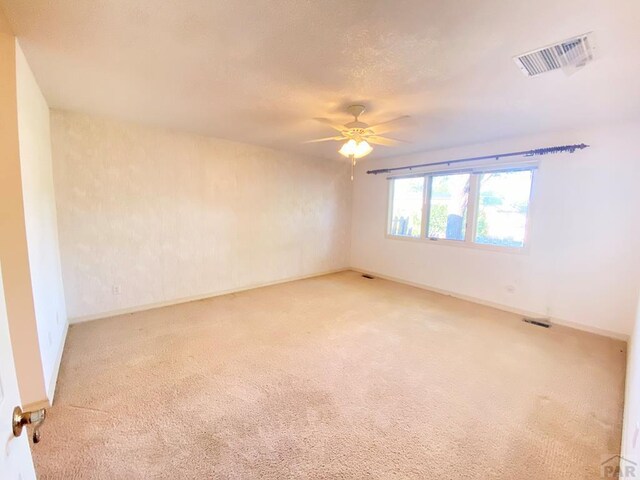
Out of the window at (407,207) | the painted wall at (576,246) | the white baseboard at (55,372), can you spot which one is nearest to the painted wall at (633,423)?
the painted wall at (576,246)

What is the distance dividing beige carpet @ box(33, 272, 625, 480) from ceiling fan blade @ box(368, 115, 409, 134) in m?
2.24

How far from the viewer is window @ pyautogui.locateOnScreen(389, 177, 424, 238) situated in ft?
16.1

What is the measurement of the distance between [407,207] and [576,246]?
7.82ft

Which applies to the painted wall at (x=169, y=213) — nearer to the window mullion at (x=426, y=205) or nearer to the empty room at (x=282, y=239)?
the empty room at (x=282, y=239)

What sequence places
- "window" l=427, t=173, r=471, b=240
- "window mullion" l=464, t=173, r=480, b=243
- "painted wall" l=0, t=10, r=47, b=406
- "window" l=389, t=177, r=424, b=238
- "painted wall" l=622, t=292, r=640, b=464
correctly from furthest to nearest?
"window" l=389, t=177, r=424, b=238 < "window" l=427, t=173, r=471, b=240 < "window mullion" l=464, t=173, r=480, b=243 < "painted wall" l=0, t=10, r=47, b=406 < "painted wall" l=622, t=292, r=640, b=464

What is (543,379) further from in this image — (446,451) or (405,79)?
(405,79)

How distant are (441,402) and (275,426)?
46.4 inches

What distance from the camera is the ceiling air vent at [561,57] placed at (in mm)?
1592

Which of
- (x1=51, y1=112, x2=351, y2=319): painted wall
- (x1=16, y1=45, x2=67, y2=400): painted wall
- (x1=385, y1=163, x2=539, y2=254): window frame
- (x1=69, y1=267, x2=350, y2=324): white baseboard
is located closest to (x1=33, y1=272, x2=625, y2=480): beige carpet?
(x1=69, y1=267, x2=350, y2=324): white baseboard

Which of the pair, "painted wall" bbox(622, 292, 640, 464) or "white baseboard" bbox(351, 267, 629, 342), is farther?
"white baseboard" bbox(351, 267, 629, 342)

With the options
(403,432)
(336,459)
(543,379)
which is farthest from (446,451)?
(543,379)

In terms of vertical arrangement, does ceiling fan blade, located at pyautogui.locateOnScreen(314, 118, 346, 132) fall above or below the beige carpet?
above

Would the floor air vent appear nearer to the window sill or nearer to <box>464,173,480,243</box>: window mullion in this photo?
the window sill

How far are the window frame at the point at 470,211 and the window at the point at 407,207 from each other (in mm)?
58
